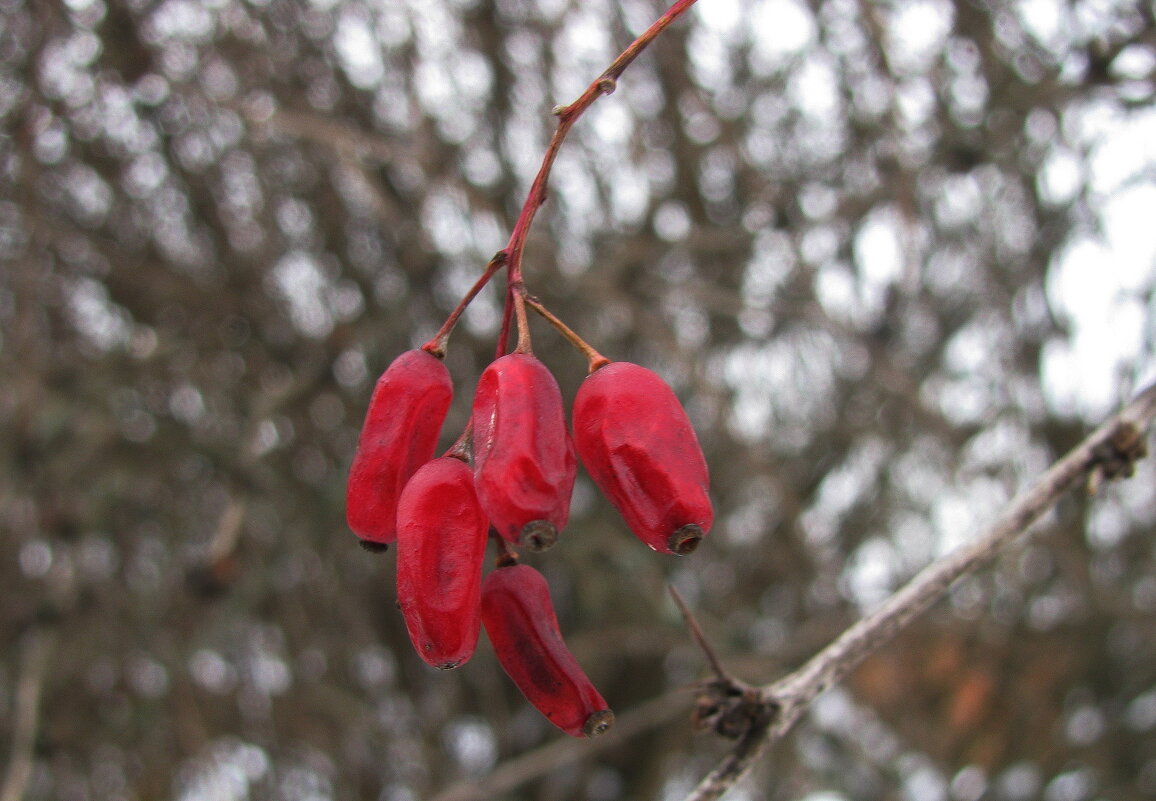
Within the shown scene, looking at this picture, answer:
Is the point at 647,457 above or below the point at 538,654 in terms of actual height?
above

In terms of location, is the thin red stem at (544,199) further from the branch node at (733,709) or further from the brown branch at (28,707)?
the brown branch at (28,707)

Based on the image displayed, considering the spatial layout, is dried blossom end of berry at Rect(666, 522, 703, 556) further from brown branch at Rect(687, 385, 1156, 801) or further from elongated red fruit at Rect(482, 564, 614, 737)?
brown branch at Rect(687, 385, 1156, 801)

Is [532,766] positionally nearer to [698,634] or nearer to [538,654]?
[698,634]

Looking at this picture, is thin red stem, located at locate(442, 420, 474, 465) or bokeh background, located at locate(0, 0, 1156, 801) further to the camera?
bokeh background, located at locate(0, 0, 1156, 801)

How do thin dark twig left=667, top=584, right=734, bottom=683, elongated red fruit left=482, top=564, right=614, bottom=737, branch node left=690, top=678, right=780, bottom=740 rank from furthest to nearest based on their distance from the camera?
branch node left=690, top=678, right=780, bottom=740, thin dark twig left=667, top=584, right=734, bottom=683, elongated red fruit left=482, top=564, right=614, bottom=737

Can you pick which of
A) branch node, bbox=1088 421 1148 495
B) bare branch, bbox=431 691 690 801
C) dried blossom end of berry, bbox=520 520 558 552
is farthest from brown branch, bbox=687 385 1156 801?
dried blossom end of berry, bbox=520 520 558 552

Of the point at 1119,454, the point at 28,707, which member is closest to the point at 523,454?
the point at 1119,454

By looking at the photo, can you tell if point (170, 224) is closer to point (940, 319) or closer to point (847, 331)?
point (847, 331)
